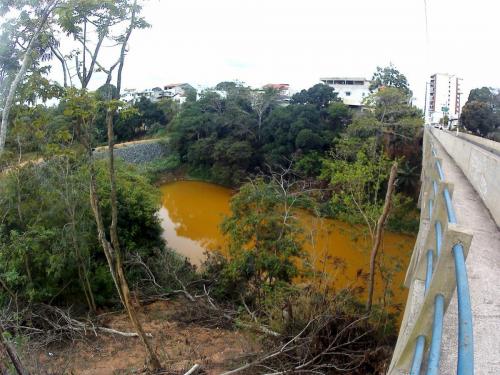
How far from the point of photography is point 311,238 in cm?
799

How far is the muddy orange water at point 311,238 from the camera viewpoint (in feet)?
29.6

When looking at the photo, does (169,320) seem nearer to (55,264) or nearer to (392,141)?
(55,264)

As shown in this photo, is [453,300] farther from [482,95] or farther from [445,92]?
[445,92]

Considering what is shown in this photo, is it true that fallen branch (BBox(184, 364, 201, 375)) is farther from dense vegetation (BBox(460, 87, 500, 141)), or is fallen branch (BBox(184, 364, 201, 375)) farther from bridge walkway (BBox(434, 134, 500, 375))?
dense vegetation (BBox(460, 87, 500, 141))

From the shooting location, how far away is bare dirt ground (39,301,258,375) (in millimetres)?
5941

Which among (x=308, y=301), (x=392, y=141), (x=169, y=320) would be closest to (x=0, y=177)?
(x=169, y=320)

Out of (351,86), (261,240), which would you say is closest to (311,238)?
(261,240)

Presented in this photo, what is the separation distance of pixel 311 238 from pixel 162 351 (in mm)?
3650

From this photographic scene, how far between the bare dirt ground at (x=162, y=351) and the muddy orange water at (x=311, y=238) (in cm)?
253

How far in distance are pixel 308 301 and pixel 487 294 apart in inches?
143

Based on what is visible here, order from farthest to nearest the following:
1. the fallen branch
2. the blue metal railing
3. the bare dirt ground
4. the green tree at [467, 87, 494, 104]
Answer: the green tree at [467, 87, 494, 104] → the bare dirt ground → the fallen branch → the blue metal railing

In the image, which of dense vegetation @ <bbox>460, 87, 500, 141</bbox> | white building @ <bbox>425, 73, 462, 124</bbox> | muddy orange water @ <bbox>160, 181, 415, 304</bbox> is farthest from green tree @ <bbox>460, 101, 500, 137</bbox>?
white building @ <bbox>425, 73, 462, 124</bbox>

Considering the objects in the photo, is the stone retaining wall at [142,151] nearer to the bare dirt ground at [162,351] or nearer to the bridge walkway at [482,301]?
the bare dirt ground at [162,351]

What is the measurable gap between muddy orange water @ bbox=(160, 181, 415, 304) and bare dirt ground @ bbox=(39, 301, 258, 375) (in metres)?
2.53
